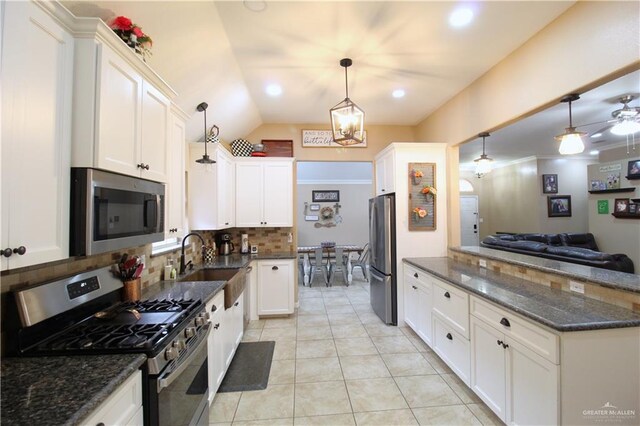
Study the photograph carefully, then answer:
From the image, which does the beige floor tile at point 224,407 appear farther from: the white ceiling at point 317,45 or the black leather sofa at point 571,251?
the black leather sofa at point 571,251

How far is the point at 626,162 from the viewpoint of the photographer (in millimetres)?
4949

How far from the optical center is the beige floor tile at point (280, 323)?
12.0 ft

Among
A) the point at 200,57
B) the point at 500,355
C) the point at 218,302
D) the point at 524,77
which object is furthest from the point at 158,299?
the point at 524,77

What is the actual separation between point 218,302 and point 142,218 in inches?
37.6

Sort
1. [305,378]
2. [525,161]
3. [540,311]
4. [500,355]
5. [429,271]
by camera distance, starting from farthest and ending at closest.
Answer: [525,161] < [429,271] < [305,378] < [500,355] < [540,311]

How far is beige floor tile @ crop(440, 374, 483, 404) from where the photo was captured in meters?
2.14

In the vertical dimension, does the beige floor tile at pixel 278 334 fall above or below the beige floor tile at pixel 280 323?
below

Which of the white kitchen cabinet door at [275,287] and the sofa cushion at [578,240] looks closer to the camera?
the white kitchen cabinet door at [275,287]

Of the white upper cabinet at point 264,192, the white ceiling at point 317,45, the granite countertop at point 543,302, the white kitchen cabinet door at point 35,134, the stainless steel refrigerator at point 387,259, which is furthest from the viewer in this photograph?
the white upper cabinet at point 264,192

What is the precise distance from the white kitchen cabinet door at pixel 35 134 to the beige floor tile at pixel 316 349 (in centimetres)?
239

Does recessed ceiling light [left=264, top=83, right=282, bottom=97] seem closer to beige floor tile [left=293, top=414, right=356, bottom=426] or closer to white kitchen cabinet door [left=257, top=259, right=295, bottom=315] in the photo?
white kitchen cabinet door [left=257, top=259, right=295, bottom=315]

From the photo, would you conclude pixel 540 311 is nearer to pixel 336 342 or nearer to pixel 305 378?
pixel 305 378

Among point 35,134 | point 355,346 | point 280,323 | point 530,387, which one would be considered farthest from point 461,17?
point 280,323

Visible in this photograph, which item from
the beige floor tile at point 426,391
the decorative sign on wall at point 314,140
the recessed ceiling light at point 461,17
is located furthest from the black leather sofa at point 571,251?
the decorative sign on wall at point 314,140
